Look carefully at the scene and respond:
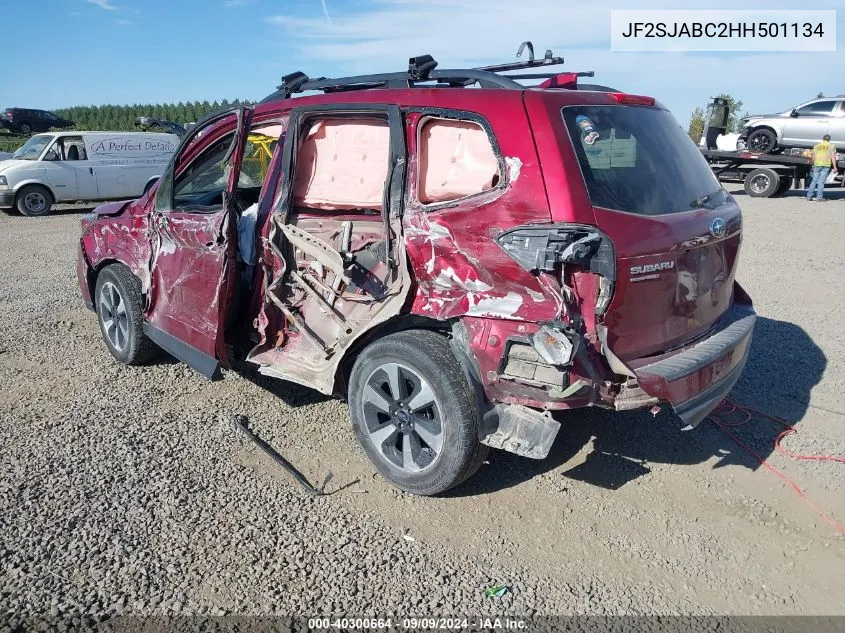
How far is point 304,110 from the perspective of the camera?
3.88 metres

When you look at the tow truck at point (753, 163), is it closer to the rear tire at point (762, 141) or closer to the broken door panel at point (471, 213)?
the rear tire at point (762, 141)

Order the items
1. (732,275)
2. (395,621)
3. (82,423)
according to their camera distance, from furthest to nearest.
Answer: (82,423)
(732,275)
(395,621)

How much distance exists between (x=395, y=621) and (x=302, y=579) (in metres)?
0.46

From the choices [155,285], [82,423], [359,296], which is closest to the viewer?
[359,296]

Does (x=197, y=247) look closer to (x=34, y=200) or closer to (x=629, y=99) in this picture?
(x=629, y=99)

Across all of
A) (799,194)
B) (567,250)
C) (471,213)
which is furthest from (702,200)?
(799,194)

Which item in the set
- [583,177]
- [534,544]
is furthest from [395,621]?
[583,177]

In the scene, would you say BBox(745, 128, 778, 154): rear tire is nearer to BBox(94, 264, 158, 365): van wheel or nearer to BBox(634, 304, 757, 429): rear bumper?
BBox(634, 304, 757, 429): rear bumper

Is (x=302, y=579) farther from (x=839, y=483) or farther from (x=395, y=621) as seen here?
(x=839, y=483)

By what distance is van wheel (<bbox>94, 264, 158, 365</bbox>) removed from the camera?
16.0 feet

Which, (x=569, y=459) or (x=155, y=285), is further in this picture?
(x=155, y=285)

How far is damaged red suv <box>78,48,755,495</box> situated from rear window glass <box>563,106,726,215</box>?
0.04 feet

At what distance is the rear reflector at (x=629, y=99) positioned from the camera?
3.44 m

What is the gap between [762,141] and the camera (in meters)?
19.7
